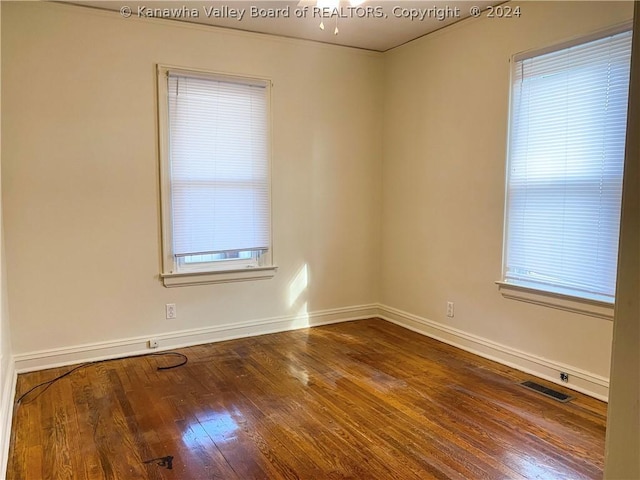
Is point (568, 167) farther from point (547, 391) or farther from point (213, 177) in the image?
point (213, 177)

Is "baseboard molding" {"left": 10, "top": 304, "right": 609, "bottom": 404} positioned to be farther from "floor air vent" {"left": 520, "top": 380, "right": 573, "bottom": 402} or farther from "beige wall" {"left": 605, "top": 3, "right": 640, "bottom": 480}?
"beige wall" {"left": 605, "top": 3, "right": 640, "bottom": 480}

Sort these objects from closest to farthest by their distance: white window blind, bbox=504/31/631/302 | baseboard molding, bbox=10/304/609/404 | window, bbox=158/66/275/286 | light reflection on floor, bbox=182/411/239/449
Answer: light reflection on floor, bbox=182/411/239/449, white window blind, bbox=504/31/631/302, baseboard molding, bbox=10/304/609/404, window, bbox=158/66/275/286

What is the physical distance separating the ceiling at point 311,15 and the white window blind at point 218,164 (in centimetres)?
44

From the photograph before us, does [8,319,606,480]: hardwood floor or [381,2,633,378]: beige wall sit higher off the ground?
[381,2,633,378]: beige wall

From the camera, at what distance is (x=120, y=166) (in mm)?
3445

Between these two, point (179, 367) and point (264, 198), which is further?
point (264, 198)

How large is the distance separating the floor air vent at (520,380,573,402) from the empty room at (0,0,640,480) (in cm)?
2

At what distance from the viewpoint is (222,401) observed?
2789mm

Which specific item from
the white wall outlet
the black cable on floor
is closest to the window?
the black cable on floor

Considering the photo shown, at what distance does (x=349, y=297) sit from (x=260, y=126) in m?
1.82

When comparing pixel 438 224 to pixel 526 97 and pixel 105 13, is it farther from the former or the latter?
pixel 105 13

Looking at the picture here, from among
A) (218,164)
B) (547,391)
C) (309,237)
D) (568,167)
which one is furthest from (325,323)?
(568,167)

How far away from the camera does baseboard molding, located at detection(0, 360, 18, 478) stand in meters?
2.06

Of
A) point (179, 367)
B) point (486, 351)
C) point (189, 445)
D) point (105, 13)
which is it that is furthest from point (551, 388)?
point (105, 13)
